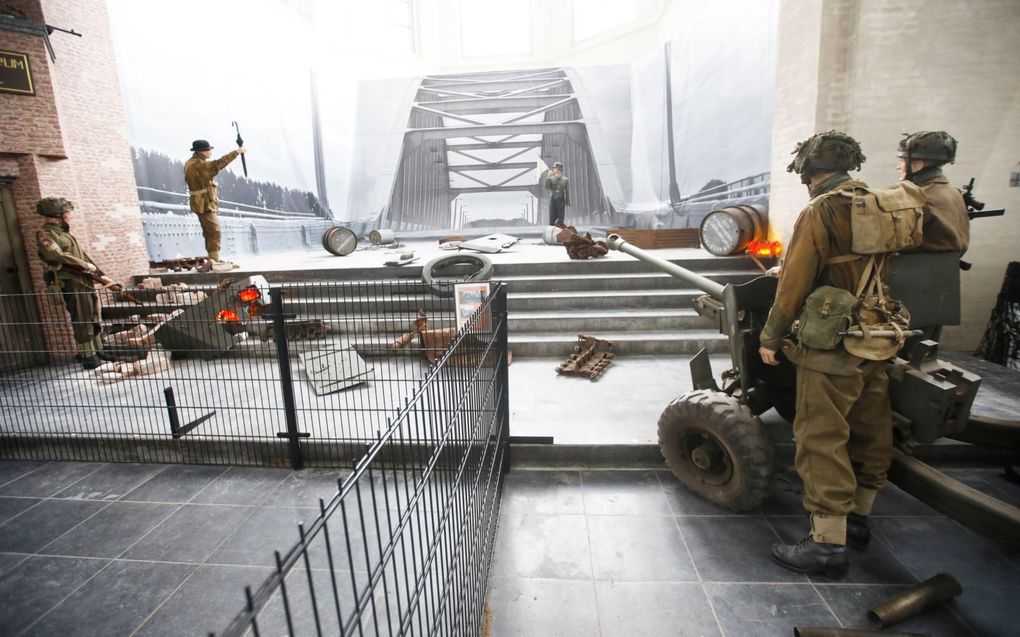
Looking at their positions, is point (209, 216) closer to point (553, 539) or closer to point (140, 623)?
point (140, 623)

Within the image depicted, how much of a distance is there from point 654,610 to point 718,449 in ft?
3.58

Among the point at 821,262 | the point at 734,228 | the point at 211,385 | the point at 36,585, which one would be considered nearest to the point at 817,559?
the point at 821,262

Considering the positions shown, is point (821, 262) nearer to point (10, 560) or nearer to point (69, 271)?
point (10, 560)

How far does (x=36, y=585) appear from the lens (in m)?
2.56

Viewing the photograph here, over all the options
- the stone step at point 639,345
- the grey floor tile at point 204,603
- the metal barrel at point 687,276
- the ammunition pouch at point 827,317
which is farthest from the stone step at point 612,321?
the grey floor tile at point 204,603

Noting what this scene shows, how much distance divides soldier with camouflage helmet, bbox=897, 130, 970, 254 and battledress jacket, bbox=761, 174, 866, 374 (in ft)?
3.93

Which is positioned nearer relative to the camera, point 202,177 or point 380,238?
point 202,177

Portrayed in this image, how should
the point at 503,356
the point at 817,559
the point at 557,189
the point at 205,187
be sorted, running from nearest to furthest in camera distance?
1. the point at 817,559
2. the point at 503,356
3. the point at 205,187
4. the point at 557,189

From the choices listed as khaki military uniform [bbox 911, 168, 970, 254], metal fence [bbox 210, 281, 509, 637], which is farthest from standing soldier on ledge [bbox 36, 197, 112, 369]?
khaki military uniform [bbox 911, 168, 970, 254]

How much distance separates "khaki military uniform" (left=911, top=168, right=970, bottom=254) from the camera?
3104mm

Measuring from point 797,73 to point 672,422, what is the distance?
5902 millimetres

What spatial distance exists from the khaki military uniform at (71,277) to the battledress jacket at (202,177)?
2.33 metres

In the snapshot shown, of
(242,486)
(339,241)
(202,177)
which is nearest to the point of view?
(242,486)

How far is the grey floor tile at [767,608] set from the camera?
213 centimetres
